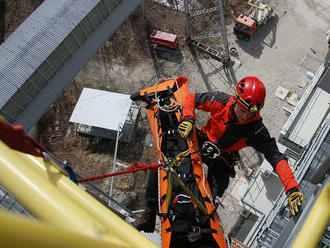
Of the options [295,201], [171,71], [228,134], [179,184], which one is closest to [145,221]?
[179,184]

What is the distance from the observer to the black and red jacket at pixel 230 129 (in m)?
7.19

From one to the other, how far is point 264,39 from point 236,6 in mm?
2633

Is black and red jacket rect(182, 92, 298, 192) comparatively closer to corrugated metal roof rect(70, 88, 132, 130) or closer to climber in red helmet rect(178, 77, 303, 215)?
climber in red helmet rect(178, 77, 303, 215)

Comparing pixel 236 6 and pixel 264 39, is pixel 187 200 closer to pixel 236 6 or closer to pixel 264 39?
pixel 264 39

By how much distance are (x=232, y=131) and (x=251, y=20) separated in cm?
968

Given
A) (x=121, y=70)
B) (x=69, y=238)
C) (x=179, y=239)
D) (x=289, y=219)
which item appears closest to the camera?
(x=69, y=238)

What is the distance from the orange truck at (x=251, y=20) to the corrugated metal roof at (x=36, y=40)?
8.28m

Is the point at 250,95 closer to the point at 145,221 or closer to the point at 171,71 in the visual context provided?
the point at 145,221

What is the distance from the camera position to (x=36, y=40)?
8.90 meters

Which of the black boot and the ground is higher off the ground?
the ground

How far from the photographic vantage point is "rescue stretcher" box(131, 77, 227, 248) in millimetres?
6590

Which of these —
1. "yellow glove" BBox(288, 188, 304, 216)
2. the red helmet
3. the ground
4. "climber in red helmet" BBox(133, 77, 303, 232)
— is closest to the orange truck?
the ground

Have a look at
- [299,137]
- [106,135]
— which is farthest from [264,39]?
[106,135]

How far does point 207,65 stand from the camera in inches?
587
